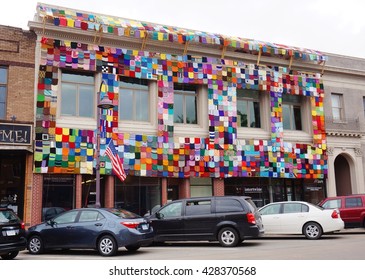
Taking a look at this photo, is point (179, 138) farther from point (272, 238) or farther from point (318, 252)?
point (318, 252)

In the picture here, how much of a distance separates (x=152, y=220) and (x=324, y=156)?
543 inches

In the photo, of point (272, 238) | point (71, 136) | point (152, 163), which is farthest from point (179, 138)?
point (272, 238)

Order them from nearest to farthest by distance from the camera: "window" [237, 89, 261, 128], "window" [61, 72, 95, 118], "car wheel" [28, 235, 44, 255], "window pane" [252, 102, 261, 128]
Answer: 1. "car wheel" [28, 235, 44, 255]
2. "window" [61, 72, 95, 118]
3. "window" [237, 89, 261, 128]
4. "window pane" [252, 102, 261, 128]

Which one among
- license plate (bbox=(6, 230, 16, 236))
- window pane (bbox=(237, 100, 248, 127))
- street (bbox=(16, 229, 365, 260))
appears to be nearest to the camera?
street (bbox=(16, 229, 365, 260))

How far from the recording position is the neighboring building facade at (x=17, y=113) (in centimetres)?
1805

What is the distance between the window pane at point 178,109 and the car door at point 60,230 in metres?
10.0

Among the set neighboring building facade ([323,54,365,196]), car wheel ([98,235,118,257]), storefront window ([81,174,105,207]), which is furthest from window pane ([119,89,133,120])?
neighboring building facade ([323,54,365,196])

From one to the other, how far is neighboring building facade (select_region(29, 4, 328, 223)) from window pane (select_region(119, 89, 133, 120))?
5 centimetres

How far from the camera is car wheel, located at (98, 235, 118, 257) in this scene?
1224 centimetres

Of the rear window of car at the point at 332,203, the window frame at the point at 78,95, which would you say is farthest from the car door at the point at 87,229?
the rear window of car at the point at 332,203

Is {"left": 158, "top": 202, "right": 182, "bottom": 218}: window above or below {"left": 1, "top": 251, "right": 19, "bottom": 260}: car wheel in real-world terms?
above

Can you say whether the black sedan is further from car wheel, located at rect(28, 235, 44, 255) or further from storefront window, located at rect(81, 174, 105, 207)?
storefront window, located at rect(81, 174, 105, 207)

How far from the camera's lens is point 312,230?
16.1 metres

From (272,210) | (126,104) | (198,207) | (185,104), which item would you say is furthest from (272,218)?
(126,104)
